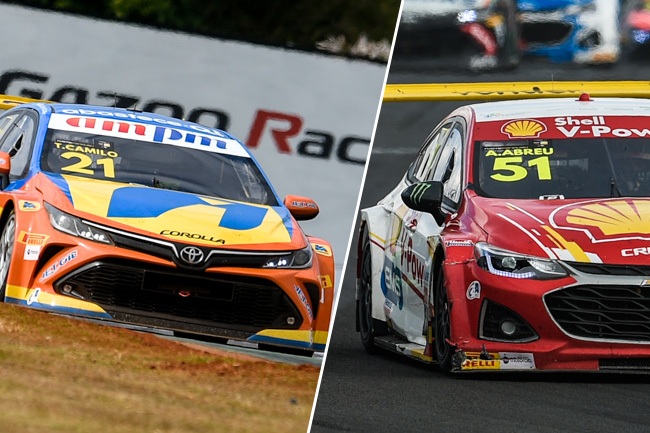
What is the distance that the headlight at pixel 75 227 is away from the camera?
6.49 metres

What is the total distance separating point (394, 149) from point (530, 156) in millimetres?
1419

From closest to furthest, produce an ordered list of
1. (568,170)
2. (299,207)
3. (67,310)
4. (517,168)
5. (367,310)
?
(568,170) → (517,168) → (67,310) → (367,310) → (299,207)

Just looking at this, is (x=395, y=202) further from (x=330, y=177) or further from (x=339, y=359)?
(x=330, y=177)

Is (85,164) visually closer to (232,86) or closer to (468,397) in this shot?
(468,397)

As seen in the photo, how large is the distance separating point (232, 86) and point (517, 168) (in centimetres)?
829

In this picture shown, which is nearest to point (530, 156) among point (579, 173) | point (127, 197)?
point (579, 173)

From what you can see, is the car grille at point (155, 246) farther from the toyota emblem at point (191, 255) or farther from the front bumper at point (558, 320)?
the front bumper at point (558, 320)

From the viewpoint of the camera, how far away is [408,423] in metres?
4.48

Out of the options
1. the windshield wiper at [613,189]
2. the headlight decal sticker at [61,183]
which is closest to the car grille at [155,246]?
the headlight decal sticker at [61,183]

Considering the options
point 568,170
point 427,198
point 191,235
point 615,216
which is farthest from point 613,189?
point 191,235

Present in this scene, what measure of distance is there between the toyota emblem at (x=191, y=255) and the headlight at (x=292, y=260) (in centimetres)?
41

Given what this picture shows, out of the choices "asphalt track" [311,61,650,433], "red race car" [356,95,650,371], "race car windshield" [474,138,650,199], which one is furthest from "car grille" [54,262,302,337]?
"race car windshield" [474,138,650,199]

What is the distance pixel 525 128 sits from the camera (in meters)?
5.95

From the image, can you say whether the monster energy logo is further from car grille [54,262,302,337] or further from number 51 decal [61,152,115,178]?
number 51 decal [61,152,115,178]
